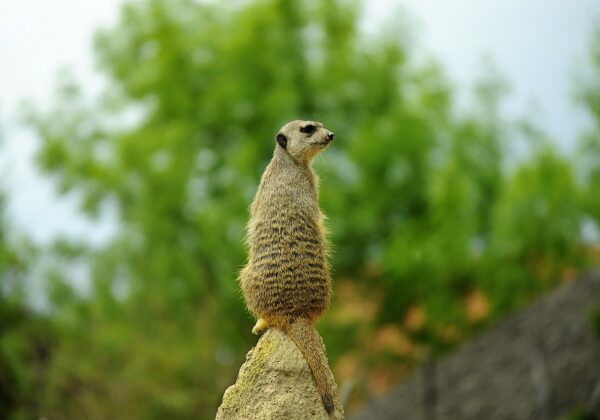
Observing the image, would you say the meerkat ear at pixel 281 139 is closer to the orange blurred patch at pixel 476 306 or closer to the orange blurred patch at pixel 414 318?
the orange blurred patch at pixel 414 318

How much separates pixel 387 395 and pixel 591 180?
13.9m

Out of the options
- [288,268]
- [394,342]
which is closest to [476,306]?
[394,342]

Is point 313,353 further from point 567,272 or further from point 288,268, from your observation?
point 567,272

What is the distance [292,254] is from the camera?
576 centimetres

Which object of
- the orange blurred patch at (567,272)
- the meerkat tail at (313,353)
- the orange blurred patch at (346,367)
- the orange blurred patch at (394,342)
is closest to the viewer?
the meerkat tail at (313,353)

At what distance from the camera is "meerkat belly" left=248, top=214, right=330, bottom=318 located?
5766 millimetres

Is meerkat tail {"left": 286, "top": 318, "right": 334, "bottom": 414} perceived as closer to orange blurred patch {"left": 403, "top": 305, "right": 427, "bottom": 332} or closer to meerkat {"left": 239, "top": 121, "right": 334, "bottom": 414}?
meerkat {"left": 239, "top": 121, "right": 334, "bottom": 414}

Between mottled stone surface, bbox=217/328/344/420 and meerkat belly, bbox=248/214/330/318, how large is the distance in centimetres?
20

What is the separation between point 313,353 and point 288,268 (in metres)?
0.49

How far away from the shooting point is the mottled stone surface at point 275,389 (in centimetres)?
575

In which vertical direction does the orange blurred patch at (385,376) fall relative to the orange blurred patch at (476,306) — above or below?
below

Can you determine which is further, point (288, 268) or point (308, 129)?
point (308, 129)

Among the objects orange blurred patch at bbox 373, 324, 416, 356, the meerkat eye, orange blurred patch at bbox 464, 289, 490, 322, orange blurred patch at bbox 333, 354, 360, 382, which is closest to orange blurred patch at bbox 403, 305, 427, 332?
orange blurred patch at bbox 373, 324, 416, 356

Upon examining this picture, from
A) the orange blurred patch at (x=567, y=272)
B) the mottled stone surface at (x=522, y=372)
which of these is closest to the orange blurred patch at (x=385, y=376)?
the orange blurred patch at (x=567, y=272)
